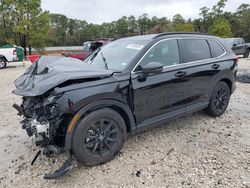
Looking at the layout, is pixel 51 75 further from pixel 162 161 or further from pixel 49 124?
pixel 162 161

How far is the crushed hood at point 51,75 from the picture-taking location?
2555 mm

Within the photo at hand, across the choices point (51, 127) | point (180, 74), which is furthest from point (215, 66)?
point (51, 127)

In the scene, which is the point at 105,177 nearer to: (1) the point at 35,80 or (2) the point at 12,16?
(1) the point at 35,80

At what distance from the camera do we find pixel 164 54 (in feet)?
11.4

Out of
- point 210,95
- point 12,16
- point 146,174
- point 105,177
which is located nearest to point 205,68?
point 210,95

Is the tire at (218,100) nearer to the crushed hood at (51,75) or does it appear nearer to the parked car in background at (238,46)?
the crushed hood at (51,75)

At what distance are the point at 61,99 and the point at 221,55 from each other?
10.9 feet

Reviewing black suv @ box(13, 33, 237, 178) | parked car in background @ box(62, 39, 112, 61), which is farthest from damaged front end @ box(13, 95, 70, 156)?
parked car in background @ box(62, 39, 112, 61)

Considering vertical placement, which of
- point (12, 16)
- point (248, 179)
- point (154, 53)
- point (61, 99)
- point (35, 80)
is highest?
point (12, 16)

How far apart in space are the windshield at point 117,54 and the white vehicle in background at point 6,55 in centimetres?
1078

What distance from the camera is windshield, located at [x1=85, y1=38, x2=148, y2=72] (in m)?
3.24

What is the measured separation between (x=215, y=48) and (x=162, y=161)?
2.59 metres

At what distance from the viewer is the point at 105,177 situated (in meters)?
2.70

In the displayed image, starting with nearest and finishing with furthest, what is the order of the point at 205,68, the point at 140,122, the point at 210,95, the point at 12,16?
1. the point at 140,122
2. the point at 205,68
3. the point at 210,95
4. the point at 12,16
